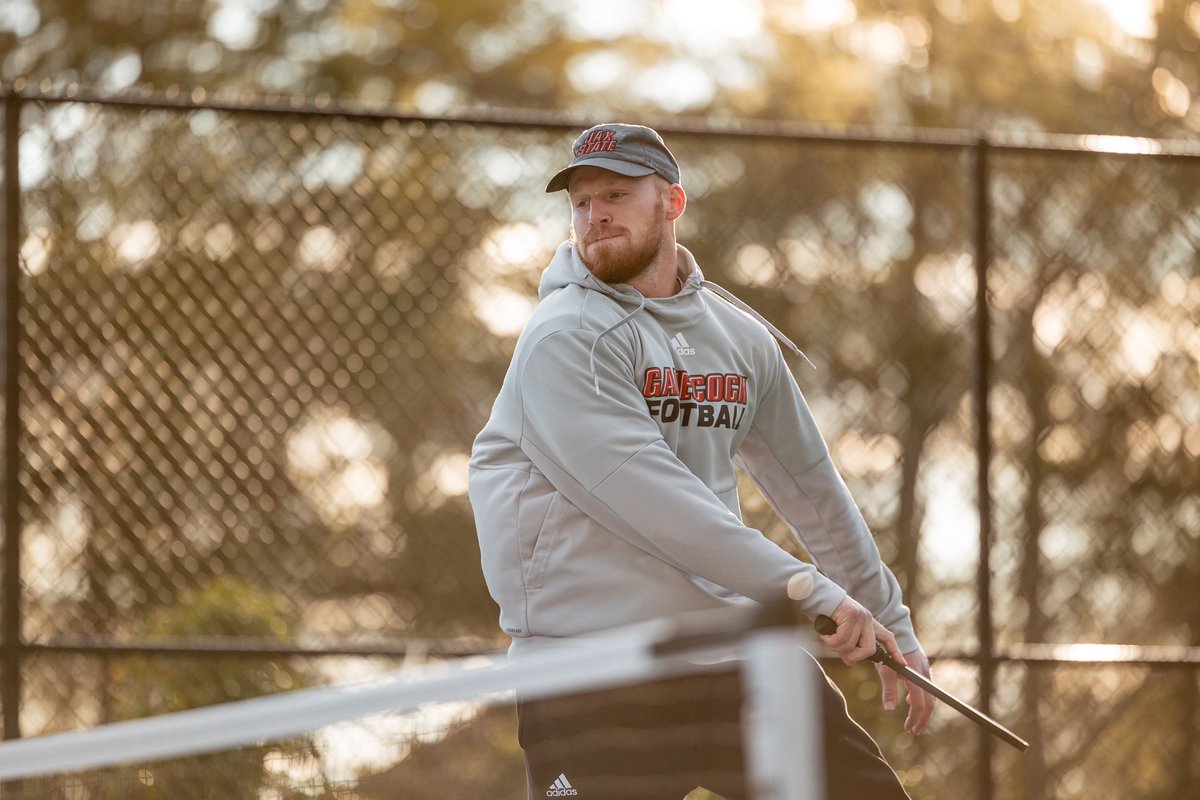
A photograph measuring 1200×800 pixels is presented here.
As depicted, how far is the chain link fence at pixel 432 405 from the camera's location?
14.8ft

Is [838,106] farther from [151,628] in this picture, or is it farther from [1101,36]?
[151,628]

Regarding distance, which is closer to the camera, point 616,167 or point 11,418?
point 616,167

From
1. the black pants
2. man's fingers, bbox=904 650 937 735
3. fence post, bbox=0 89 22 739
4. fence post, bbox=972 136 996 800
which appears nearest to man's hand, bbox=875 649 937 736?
man's fingers, bbox=904 650 937 735

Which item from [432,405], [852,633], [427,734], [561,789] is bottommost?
[561,789]

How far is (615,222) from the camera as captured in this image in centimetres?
299

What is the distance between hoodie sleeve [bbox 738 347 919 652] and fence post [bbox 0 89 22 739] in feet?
7.85

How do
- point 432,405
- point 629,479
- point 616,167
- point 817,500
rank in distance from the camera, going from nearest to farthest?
1. point 629,479
2. point 616,167
3. point 817,500
4. point 432,405

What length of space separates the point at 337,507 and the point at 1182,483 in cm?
305

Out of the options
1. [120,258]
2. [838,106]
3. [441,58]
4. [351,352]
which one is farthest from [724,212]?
[441,58]

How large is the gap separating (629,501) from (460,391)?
253 cm

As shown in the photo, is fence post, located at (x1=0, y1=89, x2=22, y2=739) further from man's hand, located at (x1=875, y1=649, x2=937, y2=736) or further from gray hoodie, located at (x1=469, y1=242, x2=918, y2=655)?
man's hand, located at (x1=875, y1=649, x2=937, y2=736)

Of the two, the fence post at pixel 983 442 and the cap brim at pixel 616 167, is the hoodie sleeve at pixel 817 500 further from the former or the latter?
the fence post at pixel 983 442

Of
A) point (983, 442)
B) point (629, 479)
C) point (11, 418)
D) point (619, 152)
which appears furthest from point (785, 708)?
point (11, 418)

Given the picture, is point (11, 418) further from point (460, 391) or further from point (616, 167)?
point (616, 167)
